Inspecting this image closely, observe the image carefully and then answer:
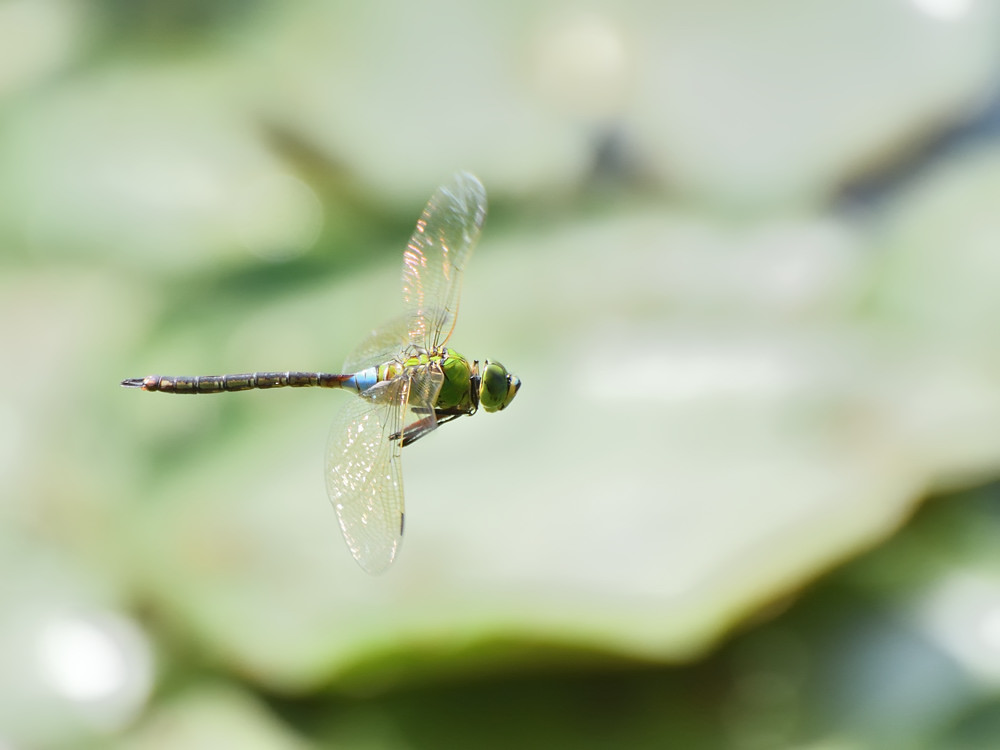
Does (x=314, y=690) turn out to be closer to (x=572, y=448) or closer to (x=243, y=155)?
(x=572, y=448)

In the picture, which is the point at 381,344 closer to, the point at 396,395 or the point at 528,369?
the point at 396,395

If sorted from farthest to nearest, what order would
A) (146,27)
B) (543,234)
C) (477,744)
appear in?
(146,27), (543,234), (477,744)

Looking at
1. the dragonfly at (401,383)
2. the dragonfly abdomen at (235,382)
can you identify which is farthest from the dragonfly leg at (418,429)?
the dragonfly abdomen at (235,382)

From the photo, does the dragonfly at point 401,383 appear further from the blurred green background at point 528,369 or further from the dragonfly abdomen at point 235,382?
the blurred green background at point 528,369

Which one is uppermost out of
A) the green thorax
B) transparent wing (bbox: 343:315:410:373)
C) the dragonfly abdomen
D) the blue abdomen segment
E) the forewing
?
the dragonfly abdomen

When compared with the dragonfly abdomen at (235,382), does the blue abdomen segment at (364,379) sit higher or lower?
lower

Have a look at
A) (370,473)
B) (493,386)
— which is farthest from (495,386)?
(370,473)

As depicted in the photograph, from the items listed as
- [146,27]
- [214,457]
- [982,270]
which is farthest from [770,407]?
[146,27]

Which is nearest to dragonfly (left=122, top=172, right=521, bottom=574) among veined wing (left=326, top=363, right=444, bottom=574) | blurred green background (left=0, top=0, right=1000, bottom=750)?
veined wing (left=326, top=363, right=444, bottom=574)

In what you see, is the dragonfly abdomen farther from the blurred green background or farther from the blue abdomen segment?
the blurred green background
